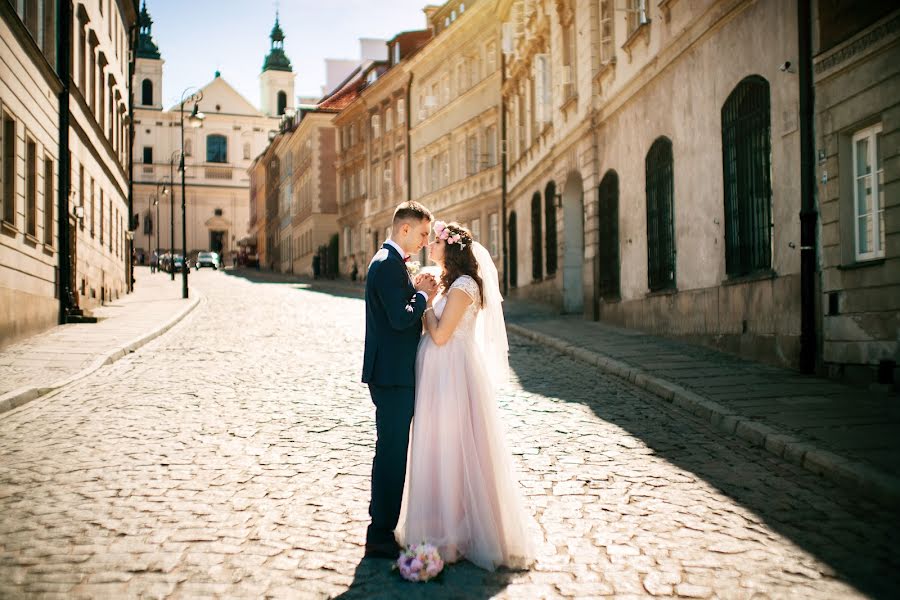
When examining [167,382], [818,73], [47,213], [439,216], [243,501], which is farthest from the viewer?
→ [439,216]

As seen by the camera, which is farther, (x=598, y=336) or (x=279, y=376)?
(x=598, y=336)

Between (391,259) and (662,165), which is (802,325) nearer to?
(662,165)

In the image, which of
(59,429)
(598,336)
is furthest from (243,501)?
(598,336)

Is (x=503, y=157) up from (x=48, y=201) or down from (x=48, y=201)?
up

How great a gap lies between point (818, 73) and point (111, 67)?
933 inches

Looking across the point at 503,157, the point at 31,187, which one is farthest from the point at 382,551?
the point at 503,157

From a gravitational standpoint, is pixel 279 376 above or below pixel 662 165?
Answer: below

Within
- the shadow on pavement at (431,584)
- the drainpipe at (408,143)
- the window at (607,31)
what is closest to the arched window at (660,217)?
the window at (607,31)

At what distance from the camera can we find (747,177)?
42.6 ft

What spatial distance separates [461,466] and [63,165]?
1657 cm

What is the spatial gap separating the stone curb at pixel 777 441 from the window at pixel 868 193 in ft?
8.60

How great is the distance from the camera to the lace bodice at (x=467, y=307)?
5105 millimetres

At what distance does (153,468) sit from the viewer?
22.7ft

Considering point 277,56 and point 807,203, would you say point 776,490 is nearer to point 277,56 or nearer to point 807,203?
point 807,203
